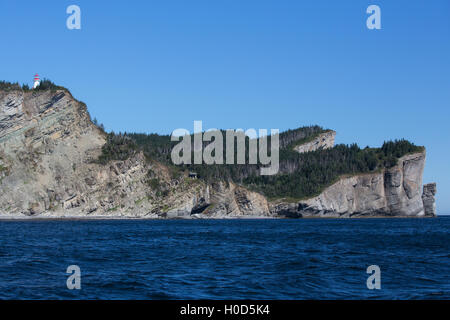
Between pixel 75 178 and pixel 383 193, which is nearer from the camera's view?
pixel 75 178

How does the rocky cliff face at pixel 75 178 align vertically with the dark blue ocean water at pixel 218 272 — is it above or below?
above

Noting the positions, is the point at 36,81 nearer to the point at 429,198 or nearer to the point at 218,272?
the point at 218,272

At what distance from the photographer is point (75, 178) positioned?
11756 centimetres

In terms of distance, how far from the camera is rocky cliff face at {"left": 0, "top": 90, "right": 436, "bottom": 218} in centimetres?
10788

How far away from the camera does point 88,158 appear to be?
4815 inches

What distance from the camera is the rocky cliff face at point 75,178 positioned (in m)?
108
